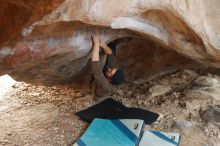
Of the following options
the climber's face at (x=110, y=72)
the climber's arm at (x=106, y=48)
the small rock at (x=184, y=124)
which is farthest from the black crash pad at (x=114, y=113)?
the climber's arm at (x=106, y=48)

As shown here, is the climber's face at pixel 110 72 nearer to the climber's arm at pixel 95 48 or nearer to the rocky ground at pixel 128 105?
the climber's arm at pixel 95 48

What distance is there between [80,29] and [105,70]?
77cm

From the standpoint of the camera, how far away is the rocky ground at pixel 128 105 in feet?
10.8

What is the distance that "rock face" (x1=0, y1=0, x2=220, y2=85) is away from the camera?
8.21ft

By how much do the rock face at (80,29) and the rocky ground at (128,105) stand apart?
38 cm

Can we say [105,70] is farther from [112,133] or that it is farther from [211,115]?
[211,115]

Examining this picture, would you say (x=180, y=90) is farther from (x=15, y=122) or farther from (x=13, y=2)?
(x=13, y=2)

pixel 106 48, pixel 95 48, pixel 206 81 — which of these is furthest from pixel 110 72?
pixel 206 81

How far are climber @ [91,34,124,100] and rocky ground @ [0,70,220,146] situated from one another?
315mm

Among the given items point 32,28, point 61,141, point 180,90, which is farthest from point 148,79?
point 32,28

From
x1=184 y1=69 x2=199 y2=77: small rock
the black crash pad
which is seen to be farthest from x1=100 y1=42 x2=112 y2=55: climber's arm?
x1=184 y1=69 x2=199 y2=77: small rock

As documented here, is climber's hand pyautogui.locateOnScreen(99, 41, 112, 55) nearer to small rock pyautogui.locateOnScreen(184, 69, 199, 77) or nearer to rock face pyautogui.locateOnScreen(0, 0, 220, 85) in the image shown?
rock face pyautogui.locateOnScreen(0, 0, 220, 85)

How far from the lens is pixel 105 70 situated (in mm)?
3668

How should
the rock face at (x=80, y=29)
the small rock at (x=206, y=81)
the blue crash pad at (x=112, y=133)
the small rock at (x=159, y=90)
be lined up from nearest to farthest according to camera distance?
1. the rock face at (x=80, y=29)
2. the blue crash pad at (x=112, y=133)
3. the small rock at (x=159, y=90)
4. the small rock at (x=206, y=81)
